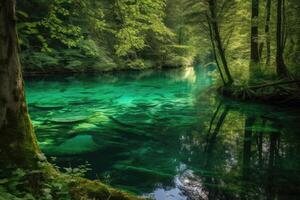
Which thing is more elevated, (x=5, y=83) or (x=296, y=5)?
(x=296, y=5)

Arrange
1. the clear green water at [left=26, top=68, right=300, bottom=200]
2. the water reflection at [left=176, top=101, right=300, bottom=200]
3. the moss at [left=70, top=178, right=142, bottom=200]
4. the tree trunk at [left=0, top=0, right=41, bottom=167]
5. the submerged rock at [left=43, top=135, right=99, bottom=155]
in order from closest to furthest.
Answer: the tree trunk at [left=0, top=0, right=41, bottom=167], the moss at [left=70, top=178, right=142, bottom=200], the water reflection at [left=176, top=101, right=300, bottom=200], the clear green water at [left=26, top=68, right=300, bottom=200], the submerged rock at [left=43, top=135, right=99, bottom=155]

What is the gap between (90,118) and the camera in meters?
13.8

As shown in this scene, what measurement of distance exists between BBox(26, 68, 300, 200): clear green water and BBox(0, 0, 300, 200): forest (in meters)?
0.03

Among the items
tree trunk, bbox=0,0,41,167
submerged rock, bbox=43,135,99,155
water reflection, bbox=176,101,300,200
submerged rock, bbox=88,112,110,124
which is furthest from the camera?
submerged rock, bbox=88,112,110,124

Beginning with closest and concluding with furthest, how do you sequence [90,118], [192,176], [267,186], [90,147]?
[267,186]
[192,176]
[90,147]
[90,118]

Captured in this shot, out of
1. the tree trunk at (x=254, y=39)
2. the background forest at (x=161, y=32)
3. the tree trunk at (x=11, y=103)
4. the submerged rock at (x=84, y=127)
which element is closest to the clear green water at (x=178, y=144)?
the submerged rock at (x=84, y=127)

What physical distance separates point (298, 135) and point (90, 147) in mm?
6275

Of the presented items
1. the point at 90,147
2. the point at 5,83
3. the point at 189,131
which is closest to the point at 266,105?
the point at 189,131

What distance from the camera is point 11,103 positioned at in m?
4.45

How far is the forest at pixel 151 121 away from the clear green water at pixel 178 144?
1.4 inches

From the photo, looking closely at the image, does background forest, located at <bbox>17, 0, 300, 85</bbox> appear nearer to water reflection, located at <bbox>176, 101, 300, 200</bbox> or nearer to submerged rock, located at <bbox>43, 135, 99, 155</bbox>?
submerged rock, located at <bbox>43, 135, 99, 155</bbox>

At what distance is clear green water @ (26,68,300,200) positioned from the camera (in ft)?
23.4

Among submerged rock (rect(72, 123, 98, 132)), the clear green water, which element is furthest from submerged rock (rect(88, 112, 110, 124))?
submerged rock (rect(72, 123, 98, 132))

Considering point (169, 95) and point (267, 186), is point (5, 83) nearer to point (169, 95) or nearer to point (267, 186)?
point (267, 186)
